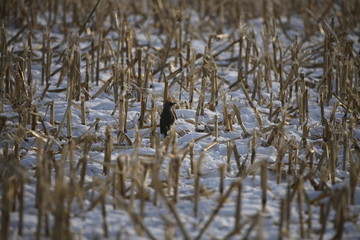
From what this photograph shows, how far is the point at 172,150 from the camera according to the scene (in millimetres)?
4070

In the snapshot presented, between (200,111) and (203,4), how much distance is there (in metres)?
4.85

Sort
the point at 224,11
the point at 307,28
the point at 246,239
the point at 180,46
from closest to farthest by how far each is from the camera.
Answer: the point at 246,239 → the point at 180,46 → the point at 307,28 → the point at 224,11

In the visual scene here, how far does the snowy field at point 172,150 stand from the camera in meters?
3.43

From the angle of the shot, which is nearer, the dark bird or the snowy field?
the snowy field

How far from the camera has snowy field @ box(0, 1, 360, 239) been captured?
343 cm

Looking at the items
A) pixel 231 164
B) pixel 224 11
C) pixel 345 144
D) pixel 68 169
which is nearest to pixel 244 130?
pixel 231 164

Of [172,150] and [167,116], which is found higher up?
[167,116]

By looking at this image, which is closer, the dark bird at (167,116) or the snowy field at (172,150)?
the snowy field at (172,150)

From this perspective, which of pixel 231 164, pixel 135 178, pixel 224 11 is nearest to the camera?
pixel 135 178

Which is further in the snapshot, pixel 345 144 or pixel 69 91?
pixel 69 91

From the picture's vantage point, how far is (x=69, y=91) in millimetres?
5852

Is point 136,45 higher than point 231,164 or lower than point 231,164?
higher

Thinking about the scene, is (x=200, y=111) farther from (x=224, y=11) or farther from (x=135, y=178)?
(x=224, y=11)

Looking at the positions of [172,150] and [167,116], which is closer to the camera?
[172,150]
